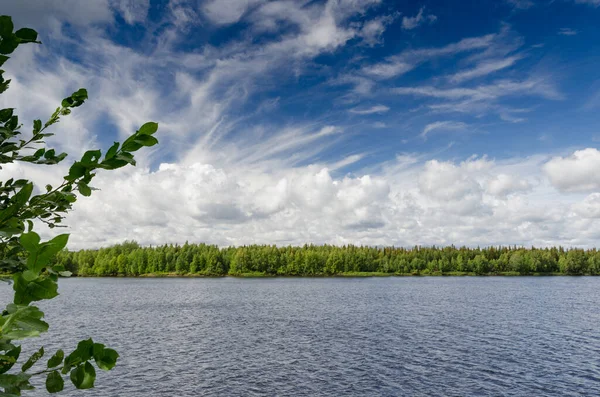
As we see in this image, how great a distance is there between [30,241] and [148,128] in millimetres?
771

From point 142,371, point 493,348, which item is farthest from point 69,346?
point 493,348

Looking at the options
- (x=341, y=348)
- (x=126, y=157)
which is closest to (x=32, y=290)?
(x=126, y=157)

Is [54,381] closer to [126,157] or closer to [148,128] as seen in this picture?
[126,157]

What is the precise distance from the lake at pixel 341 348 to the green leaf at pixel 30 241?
32.5 meters

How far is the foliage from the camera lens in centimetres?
157

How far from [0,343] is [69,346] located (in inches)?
2016

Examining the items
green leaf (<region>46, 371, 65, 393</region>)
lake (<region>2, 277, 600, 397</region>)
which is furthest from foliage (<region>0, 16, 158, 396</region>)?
lake (<region>2, 277, 600, 397</region>)

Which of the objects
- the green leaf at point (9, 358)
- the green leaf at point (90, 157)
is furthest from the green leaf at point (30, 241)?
the green leaf at point (9, 358)

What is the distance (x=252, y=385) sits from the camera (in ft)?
107

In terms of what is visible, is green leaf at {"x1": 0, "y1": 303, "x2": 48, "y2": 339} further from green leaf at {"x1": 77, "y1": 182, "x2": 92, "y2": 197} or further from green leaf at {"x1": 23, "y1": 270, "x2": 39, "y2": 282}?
green leaf at {"x1": 77, "y1": 182, "x2": 92, "y2": 197}

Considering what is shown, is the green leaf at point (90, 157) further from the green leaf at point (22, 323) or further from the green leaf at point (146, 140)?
the green leaf at point (22, 323)

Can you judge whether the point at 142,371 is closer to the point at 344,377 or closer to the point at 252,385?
the point at 252,385

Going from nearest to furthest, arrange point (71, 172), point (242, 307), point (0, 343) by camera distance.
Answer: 1. point (0, 343)
2. point (71, 172)
3. point (242, 307)

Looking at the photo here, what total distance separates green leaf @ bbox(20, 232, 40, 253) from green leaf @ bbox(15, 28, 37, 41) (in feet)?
4.49
